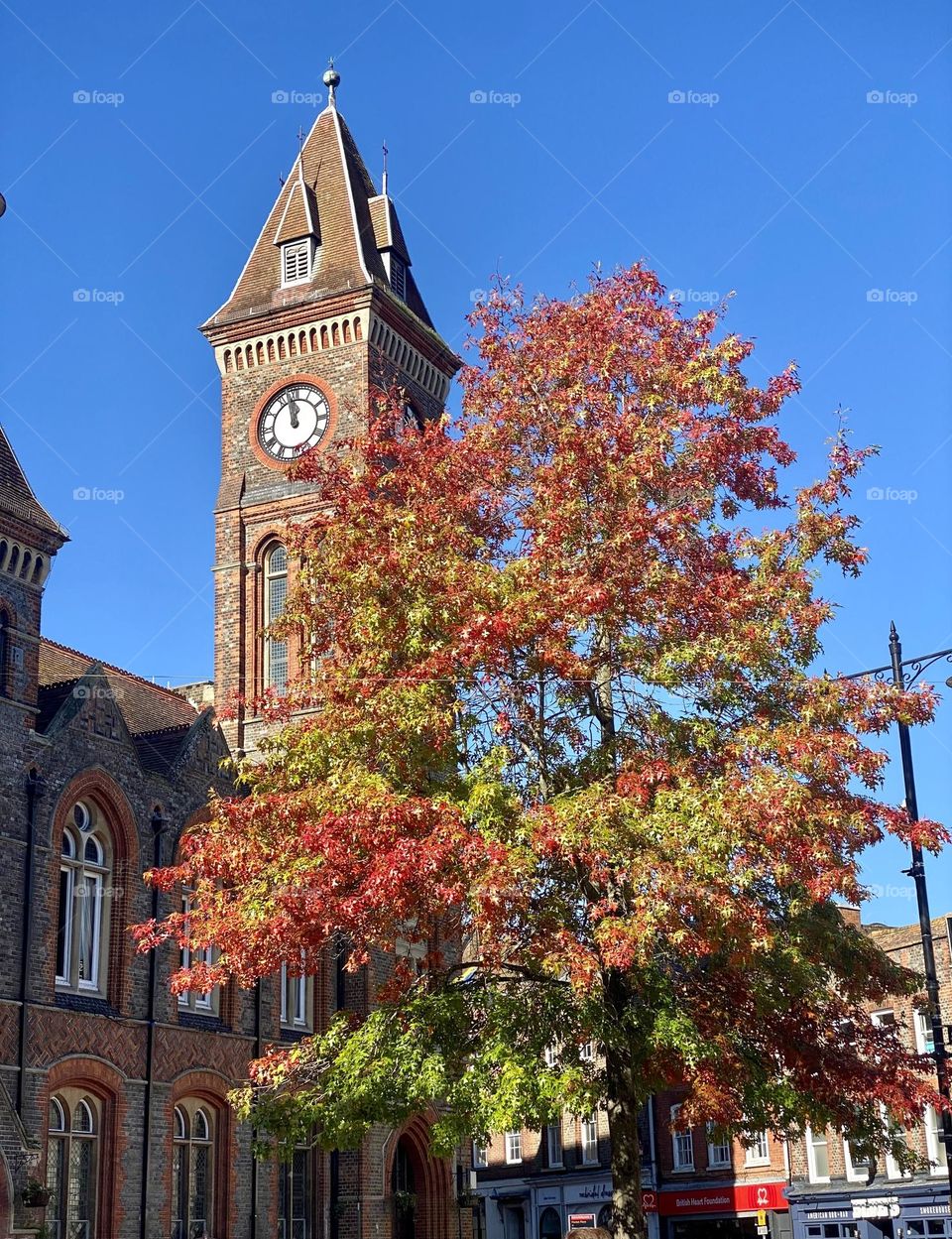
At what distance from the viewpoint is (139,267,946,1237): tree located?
16.8m

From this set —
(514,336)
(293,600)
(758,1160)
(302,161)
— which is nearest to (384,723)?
(293,600)

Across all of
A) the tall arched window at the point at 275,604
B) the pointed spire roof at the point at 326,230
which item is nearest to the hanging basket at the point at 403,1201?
the tall arched window at the point at 275,604

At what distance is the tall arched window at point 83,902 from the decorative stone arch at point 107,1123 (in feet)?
4.51

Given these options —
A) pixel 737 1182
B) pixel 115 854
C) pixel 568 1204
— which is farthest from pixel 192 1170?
pixel 568 1204

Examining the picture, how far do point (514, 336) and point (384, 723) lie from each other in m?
5.78

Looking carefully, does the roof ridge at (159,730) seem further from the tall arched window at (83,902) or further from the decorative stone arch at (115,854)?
the tall arched window at (83,902)

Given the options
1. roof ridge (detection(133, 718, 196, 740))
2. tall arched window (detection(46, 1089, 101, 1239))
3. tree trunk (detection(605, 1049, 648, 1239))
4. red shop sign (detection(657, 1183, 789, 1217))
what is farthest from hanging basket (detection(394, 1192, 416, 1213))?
tree trunk (detection(605, 1049, 648, 1239))

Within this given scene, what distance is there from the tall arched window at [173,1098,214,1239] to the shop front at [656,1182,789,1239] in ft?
71.8

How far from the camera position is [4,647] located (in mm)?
26281

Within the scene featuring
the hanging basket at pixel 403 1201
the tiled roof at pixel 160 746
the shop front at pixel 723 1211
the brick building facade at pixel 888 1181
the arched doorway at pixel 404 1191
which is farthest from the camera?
the shop front at pixel 723 1211

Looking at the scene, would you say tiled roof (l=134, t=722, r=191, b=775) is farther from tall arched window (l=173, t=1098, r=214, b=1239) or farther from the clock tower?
tall arched window (l=173, t=1098, r=214, b=1239)

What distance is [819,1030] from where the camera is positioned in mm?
18688

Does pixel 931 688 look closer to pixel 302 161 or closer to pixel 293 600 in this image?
pixel 293 600

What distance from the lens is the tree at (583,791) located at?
16.8m
